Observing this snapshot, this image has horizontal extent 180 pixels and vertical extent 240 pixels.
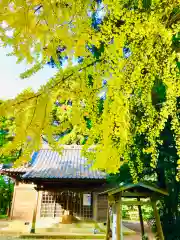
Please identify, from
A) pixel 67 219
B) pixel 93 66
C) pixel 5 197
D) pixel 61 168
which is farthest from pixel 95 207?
pixel 93 66

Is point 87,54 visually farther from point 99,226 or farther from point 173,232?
point 99,226

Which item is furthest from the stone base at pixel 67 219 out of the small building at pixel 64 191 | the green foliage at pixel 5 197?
the green foliage at pixel 5 197

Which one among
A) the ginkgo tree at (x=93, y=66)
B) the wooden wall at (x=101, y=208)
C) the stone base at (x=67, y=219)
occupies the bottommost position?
the stone base at (x=67, y=219)

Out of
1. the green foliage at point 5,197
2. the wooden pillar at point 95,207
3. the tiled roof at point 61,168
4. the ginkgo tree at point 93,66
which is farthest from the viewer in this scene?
the green foliage at point 5,197

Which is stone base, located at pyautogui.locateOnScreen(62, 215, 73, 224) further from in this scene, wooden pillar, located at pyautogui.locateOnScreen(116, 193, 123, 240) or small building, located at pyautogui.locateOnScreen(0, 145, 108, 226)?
wooden pillar, located at pyautogui.locateOnScreen(116, 193, 123, 240)

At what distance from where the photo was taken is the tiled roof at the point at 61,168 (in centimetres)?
1056

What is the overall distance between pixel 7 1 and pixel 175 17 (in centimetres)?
112

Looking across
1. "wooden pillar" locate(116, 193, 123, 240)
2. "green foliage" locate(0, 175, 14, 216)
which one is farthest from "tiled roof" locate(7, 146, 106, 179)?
"green foliage" locate(0, 175, 14, 216)

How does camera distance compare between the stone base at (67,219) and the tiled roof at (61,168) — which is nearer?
the tiled roof at (61,168)

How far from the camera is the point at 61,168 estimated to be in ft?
39.3

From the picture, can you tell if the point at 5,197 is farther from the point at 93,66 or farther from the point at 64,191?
the point at 93,66

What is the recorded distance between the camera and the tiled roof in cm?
1056

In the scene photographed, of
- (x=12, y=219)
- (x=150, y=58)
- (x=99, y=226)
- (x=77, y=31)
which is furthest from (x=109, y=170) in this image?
(x=12, y=219)

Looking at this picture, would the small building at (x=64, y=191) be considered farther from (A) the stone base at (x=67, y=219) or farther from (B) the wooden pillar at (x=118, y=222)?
(B) the wooden pillar at (x=118, y=222)
